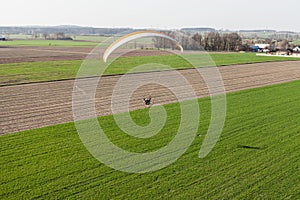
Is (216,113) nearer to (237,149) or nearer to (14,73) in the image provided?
(237,149)

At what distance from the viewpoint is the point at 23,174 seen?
11.5m

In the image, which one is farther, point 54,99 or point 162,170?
point 54,99

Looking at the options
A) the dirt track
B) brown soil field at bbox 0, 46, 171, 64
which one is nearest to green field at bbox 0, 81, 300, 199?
the dirt track

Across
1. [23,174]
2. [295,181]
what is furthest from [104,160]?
[295,181]

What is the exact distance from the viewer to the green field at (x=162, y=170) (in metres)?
10.6

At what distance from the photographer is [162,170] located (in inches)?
482

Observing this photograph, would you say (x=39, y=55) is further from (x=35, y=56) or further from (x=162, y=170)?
(x=162, y=170)

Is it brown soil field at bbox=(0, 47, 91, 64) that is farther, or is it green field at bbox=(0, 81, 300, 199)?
brown soil field at bbox=(0, 47, 91, 64)

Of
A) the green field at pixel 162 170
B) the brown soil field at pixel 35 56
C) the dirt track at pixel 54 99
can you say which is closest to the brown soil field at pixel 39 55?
the brown soil field at pixel 35 56

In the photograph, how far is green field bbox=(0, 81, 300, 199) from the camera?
34.8 ft

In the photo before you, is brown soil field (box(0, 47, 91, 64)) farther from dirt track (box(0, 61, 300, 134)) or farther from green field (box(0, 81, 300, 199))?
green field (box(0, 81, 300, 199))

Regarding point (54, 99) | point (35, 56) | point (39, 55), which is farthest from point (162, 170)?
point (39, 55)

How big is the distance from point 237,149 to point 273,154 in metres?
1.47

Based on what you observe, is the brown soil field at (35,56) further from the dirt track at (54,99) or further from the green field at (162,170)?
the green field at (162,170)
